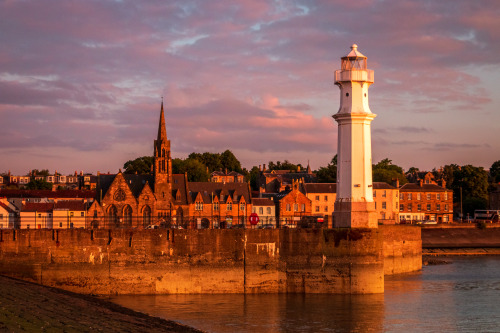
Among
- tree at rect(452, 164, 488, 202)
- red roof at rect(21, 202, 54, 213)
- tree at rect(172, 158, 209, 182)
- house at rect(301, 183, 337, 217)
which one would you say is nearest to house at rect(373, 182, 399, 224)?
house at rect(301, 183, 337, 217)

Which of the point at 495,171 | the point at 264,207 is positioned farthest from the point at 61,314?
the point at 495,171

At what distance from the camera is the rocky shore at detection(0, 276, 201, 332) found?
77.4 feet

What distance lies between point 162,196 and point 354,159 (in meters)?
54.4

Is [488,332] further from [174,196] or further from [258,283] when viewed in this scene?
[174,196]

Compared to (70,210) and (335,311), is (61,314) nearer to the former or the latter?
(335,311)

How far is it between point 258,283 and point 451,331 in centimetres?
1136

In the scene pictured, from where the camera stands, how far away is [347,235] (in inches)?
1599

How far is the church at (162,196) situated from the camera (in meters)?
89.0

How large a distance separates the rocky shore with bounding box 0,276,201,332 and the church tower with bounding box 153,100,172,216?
55631mm

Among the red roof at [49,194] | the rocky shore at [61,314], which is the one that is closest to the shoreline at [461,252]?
the red roof at [49,194]

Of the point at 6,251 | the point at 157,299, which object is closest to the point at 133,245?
the point at 157,299

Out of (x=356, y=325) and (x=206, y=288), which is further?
(x=206, y=288)

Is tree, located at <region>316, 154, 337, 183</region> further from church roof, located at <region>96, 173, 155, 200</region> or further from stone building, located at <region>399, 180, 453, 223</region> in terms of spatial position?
church roof, located at <region>96, 173, 155, 200</region>

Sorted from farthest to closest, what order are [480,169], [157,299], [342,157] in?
[480,169] < [342,157] < [157,299]
